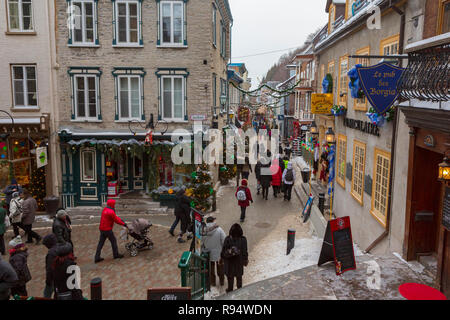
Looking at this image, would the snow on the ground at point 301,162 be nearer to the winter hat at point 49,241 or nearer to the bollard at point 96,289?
the winter hat at point 49,241

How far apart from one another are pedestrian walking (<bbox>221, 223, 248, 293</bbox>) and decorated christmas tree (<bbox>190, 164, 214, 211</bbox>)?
6.93 metres

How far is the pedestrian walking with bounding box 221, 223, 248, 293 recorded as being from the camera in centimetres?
798

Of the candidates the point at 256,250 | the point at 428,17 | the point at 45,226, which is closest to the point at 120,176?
the point at 45,226

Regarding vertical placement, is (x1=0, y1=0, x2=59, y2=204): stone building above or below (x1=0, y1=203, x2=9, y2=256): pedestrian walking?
above

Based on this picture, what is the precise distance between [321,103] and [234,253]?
943cm

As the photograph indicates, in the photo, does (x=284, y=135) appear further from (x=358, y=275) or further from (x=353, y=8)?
(x=358, y=275)

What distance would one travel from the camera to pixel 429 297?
611cm

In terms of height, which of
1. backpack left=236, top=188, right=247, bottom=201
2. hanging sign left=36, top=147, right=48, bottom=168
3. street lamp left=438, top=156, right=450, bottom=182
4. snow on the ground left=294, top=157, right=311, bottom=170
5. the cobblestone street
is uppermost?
street lamp left=438, top=156, right=450, bottom=182

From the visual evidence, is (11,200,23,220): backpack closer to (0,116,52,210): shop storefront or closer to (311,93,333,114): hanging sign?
(0,116,52,210): shop storefront

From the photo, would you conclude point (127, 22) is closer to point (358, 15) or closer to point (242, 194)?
point (242, 194)

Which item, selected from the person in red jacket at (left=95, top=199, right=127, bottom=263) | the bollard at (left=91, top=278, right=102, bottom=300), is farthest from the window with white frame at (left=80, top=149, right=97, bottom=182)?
the bollard at (left=91, top=278, right=102, bottom=300)

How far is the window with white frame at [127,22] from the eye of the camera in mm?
16156

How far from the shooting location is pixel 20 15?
15922 mm

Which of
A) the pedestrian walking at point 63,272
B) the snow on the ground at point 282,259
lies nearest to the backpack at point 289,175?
the snow on the ground at point 282,259
